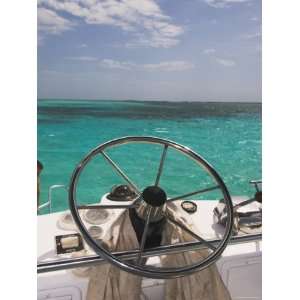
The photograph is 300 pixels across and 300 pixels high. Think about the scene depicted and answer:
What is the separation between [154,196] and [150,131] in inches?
350

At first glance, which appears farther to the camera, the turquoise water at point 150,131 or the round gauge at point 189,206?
the turquoise water at point 150,131

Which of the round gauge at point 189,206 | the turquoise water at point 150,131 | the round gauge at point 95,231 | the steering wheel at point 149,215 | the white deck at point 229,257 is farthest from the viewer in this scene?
the turquoise water at point 150,131

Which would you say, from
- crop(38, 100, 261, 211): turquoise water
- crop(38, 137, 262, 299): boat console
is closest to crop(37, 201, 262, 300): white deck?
crop(38, 137, 262, 299): boat console

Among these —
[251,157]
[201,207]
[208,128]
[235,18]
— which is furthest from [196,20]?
[201,207]

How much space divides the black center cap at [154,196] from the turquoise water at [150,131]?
5909 millimetres

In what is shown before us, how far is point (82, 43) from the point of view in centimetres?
948

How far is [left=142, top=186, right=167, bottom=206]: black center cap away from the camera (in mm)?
521

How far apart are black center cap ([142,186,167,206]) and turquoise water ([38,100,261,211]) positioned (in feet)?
19.4

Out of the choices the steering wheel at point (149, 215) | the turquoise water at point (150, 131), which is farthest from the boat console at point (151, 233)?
the turquoise water at point (150, 131)

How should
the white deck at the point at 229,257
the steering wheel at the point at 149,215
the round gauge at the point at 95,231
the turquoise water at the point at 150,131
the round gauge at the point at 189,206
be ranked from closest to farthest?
the steering wheel at the point at 149,215 < the round gauge at the point at 95,231 < the white deck at the point at 229,257 < the round gauge at the point at 189,206 < the turquoise water at the point at 150,131

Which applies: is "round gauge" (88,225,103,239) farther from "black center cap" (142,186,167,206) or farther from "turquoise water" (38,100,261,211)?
"turquoise water" (38,100,261,211)

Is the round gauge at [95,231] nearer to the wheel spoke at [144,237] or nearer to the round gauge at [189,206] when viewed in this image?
the wheel spoke at [144,237]

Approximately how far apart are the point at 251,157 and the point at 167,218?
24.8 ft

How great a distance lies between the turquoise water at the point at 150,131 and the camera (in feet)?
23.2
